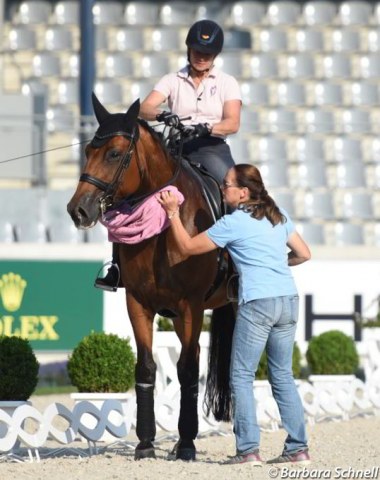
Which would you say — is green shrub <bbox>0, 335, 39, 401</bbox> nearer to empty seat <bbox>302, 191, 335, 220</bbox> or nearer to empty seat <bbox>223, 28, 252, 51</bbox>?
empty seat <bbox>302, 191, 335, 220</bbox>

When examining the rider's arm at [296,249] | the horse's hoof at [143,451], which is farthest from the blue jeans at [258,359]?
the horse's hoof at [143,451]

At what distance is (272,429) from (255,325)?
394 cm

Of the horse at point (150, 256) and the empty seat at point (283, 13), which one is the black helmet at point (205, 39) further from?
the empty seat at point (283, 13)

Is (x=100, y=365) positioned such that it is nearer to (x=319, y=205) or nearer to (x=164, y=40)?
(x=319, y=205)

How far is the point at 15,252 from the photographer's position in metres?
→ 14.0

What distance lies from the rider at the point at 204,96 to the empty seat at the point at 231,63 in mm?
10941

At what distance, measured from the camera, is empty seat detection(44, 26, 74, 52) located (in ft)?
64.1

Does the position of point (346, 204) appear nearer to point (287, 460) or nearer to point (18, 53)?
point (18, 53)

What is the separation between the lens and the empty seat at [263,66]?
19406 millimetres

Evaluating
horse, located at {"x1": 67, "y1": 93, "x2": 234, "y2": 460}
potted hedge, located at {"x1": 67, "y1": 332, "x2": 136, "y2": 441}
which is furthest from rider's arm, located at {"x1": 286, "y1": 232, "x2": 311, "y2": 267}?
potted hedge, located at {"x1": 67, "y1": 332, "x2": 136, "y2": 441}

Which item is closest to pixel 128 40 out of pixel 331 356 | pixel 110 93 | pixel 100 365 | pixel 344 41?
pixel 110 93

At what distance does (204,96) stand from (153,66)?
36.0 feet

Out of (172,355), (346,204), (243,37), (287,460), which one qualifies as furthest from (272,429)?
(243,37)

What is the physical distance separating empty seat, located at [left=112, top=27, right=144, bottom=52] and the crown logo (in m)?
6.65
